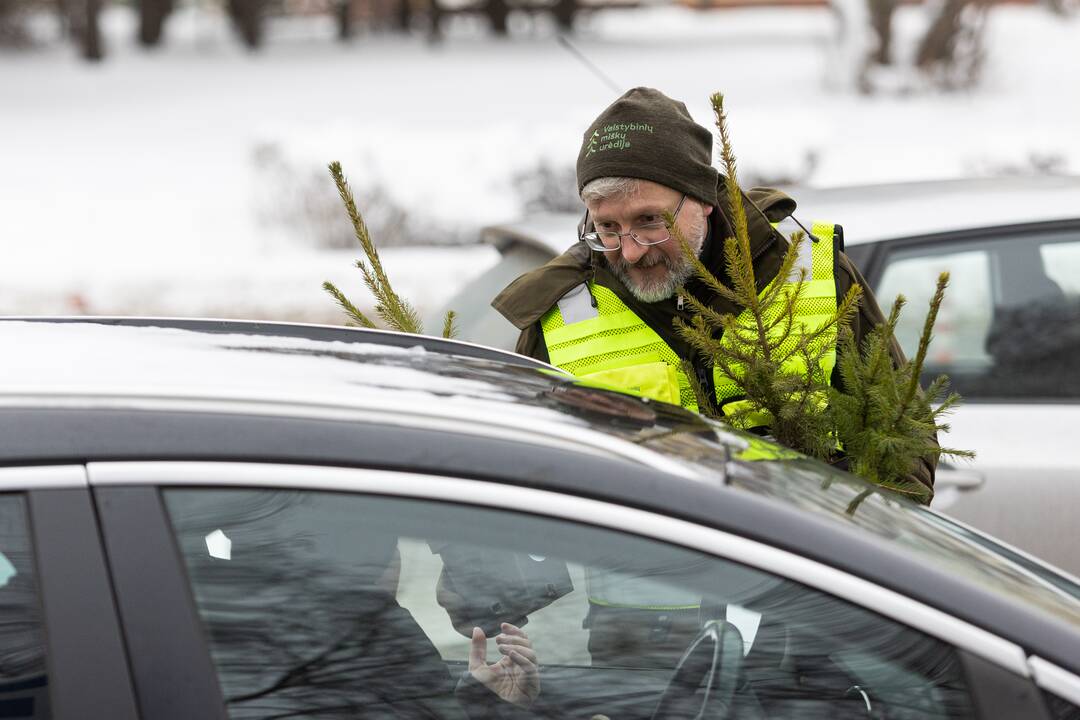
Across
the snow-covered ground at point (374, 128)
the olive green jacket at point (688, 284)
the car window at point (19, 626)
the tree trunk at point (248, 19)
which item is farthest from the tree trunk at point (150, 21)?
the car window at point (19, 626)

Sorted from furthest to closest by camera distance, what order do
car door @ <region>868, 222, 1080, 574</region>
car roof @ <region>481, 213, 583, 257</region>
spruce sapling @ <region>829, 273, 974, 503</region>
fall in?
car roof @ <region>481, 213, 583, 257</region>
car door @ <region>868, 222, 1080, 574</region>
spruce sapling @ <region>829, 273, 974, 503</region>

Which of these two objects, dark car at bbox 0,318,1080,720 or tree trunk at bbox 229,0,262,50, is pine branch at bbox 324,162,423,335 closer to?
dark car at bbox 0,318,1080,720

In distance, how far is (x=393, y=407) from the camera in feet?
5.51

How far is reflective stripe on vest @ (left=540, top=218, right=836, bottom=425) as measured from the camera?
8.83ft

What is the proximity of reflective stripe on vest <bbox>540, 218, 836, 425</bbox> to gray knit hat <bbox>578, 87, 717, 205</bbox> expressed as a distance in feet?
0.75

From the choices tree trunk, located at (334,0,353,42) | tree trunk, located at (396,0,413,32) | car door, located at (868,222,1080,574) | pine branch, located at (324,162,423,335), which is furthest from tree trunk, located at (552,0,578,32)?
pine branch, located at (324,162,423,335)

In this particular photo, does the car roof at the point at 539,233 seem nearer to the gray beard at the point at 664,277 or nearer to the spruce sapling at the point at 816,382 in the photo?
the gray beard at the point at 664,277

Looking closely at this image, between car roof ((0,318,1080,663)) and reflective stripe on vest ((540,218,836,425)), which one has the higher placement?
reflective stripe on vest ((540,218,836,425))

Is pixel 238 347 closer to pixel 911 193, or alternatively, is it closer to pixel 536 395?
pixel 536 395

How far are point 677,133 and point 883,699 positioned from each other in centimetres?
138

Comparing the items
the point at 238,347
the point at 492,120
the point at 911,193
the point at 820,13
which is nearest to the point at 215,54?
the point at 492,120

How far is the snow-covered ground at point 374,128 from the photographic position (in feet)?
42.0

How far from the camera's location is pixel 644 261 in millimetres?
2729

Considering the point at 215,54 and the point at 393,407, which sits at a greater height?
the point at 215,54
